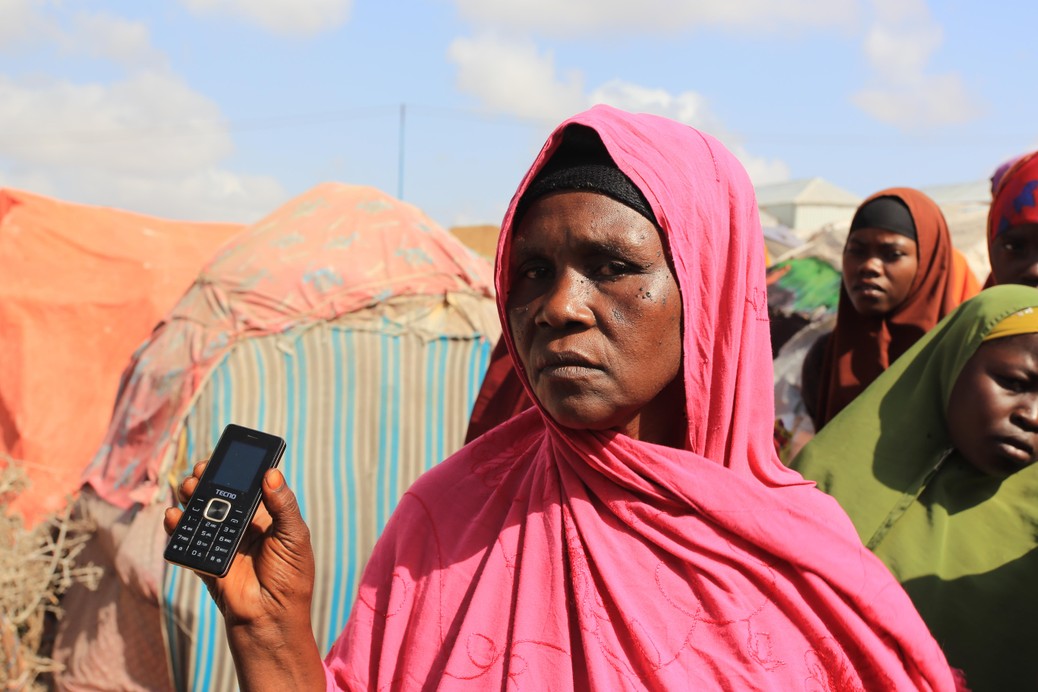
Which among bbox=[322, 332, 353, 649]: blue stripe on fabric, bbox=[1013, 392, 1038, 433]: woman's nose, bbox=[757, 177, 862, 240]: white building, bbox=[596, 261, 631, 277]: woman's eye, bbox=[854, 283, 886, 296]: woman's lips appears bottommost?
bbox=[322, 332, 353, 649]: blue stripe on fabric

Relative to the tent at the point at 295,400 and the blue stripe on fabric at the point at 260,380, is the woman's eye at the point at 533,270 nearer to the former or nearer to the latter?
the tent at the point at 295,400

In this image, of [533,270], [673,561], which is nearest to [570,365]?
[533,270]

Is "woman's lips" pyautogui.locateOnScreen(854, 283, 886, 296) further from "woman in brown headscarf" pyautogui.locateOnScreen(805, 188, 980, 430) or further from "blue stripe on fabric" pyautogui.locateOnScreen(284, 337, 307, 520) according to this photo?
"blue stripe on fabric" pyautogui.locateOnScreen(284, 337, 307, 520)

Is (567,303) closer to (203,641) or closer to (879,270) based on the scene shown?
(203,641)

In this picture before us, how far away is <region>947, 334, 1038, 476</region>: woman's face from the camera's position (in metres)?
2.41

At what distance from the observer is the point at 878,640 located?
1.63 m

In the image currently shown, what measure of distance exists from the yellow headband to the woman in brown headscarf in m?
1.82

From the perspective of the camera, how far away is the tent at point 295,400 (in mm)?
4320

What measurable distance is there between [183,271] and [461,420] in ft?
10.9

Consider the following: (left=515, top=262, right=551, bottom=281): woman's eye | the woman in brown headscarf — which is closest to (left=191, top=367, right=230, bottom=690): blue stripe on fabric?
the woman in brown headscarf

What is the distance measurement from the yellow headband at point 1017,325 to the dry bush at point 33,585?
3865 millimetres

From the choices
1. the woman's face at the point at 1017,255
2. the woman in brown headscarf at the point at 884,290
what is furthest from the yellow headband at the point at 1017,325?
the woman in brown headscarf at the point at 884,290

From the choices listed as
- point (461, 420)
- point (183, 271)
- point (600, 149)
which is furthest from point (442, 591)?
point (183, 271)

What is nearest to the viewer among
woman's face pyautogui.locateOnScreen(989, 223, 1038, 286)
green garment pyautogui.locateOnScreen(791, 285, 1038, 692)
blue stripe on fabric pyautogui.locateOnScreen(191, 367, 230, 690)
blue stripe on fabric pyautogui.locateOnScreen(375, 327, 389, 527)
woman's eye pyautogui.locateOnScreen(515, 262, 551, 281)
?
woman's eye pyautogui.locateOnScreen(515, 262, 551, 281)
